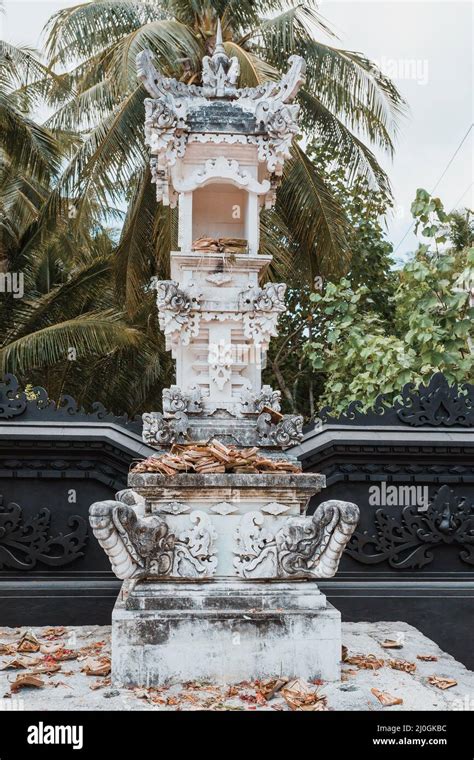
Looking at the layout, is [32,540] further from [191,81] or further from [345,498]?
[191,81]

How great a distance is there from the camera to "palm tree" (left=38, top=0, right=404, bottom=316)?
11891mm

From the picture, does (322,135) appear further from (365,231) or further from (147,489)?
(147,489)

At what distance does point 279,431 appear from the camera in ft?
18.0

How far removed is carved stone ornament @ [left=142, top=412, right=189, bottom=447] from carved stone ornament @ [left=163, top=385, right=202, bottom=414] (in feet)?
0.29

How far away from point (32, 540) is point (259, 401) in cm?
268

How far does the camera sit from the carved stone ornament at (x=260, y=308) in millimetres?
5664

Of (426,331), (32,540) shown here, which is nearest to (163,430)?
(32,540)

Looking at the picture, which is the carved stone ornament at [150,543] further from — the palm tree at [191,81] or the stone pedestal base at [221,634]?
the palm tree at [191,81]

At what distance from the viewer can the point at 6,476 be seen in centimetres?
686

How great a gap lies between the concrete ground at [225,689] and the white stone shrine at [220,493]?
16 centimetres

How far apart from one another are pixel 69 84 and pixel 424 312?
865 cm

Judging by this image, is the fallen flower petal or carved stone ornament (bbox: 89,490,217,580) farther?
carved stone ornament (bbox: 89,490,217,580)

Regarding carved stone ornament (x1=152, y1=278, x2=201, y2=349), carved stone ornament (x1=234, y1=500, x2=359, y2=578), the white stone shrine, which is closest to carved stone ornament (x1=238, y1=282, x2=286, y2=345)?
the white stone shrine

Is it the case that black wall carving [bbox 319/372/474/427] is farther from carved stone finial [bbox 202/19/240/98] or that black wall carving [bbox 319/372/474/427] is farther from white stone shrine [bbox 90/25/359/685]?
carved stone finial [bbox 202/19/240/98]
